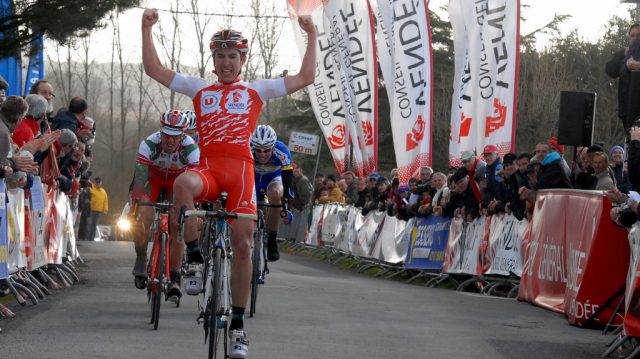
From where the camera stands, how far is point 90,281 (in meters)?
17.4

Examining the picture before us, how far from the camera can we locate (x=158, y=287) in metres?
11.6

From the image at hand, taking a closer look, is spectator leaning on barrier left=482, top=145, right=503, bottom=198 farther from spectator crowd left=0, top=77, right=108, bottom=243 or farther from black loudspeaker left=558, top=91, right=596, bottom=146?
spectator crowd left=0, top=77, right=108, bottom=243

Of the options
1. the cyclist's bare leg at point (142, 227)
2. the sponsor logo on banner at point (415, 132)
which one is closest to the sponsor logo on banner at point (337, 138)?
the sponsor logo on banner at point (415, 132)

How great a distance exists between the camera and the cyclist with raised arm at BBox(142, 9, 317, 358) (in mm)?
8844

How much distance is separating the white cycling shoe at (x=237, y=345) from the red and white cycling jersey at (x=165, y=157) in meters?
4.21

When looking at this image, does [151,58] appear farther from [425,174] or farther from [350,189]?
[350,189]

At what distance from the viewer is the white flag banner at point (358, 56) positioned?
2875cm

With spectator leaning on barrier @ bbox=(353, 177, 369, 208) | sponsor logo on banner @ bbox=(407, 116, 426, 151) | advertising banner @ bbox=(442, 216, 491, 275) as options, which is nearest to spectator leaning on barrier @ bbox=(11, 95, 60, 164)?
advertising banner @ bbox=(442, 216, 491, 275)

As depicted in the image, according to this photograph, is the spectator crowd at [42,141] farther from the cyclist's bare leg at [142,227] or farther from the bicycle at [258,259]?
the bicycle at [258,259]

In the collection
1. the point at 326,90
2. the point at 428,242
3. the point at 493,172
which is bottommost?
the point at 428,242

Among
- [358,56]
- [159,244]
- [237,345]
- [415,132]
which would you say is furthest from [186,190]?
[358,56]

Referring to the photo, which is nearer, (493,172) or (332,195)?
(493,172)

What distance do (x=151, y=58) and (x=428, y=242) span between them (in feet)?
42.2

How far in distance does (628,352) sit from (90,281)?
8450 mm
